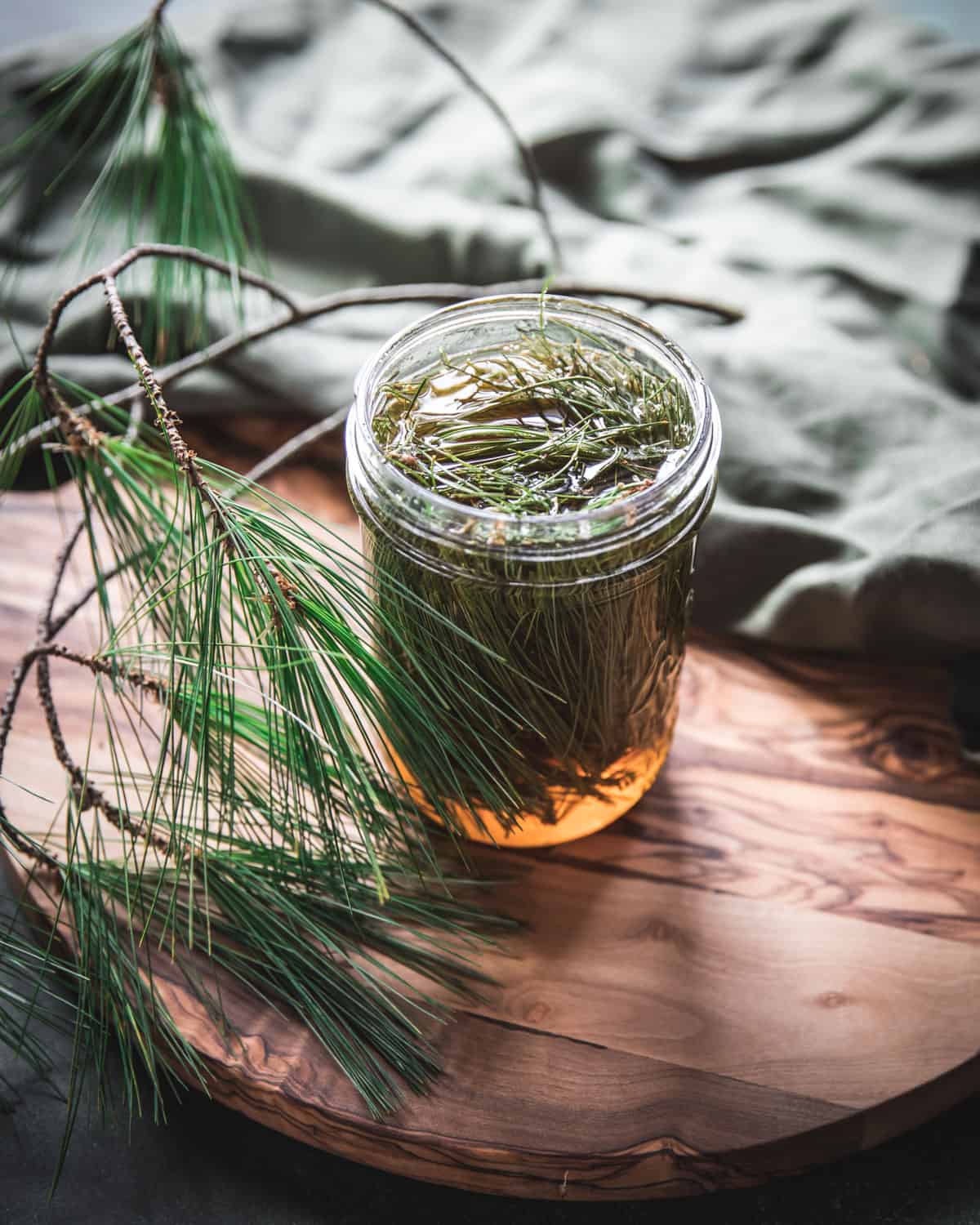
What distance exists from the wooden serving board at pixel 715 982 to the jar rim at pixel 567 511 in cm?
19

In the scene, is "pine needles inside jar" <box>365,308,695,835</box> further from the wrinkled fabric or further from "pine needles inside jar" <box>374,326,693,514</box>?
the wrinkled fabric

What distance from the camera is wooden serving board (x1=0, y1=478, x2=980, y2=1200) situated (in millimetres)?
463

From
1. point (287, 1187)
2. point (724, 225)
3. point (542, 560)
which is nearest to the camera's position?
point (542, 560)

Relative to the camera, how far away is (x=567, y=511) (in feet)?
1.44

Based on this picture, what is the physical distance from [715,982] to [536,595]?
0.20 meters

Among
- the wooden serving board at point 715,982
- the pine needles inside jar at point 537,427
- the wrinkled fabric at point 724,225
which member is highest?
the pine needles inside jar at point 537,427

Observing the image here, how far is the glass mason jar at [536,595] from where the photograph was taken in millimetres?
424

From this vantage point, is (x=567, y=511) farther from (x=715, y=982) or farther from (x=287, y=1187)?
(x=287, y=1187)

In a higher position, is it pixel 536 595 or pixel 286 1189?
pixel 536 595

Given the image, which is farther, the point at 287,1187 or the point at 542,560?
the point at 287,1187

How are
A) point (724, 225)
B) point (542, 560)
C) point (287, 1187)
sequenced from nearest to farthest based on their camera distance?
point (542, 560)
point (287, 1187)
point (724, 225)

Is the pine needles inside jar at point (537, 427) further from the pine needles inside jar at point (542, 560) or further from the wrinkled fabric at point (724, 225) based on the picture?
the wrinkled fabric at point (724, 225)

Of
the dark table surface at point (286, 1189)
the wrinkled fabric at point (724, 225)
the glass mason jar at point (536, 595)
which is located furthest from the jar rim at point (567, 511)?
the dark table surface at point (286, 1189)

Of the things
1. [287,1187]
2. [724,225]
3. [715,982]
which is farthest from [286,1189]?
[724,225]
